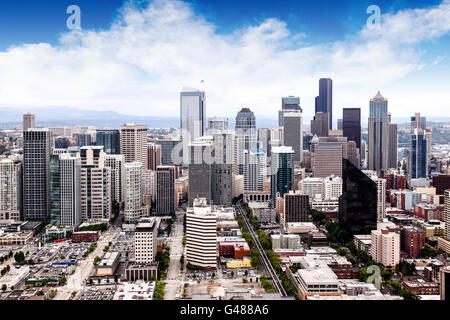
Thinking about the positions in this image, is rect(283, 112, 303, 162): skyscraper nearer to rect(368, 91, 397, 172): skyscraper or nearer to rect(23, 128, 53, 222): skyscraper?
rect(368, 91, 397, 172): skyscraper

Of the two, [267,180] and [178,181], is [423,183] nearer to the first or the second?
[267,180]

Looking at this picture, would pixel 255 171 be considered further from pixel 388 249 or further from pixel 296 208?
pixel 388 249

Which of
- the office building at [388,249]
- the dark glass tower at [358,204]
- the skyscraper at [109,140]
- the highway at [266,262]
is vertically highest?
the skyscraper at [109,140]

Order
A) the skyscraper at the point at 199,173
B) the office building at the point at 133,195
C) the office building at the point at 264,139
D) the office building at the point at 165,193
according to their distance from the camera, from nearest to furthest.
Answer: the office building at the point at 133,195
the office building at the point at 165,193
the skyscraper at the point at 199,173
the office building at the point at 264,139

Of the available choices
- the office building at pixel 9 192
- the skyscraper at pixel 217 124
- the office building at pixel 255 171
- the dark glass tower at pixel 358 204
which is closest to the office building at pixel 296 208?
the dark glass tower at pixel 358 204

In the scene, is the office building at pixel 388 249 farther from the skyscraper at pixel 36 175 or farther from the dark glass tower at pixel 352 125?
the dark glass tower at pixel 352 125
